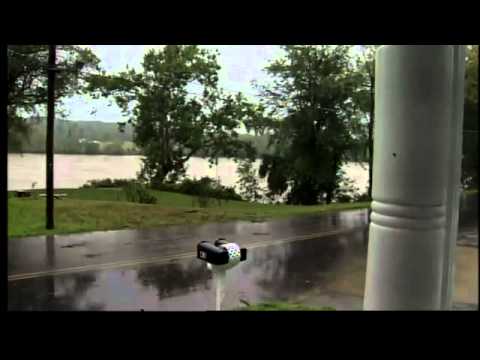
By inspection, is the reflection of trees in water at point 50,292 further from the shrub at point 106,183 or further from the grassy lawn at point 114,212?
the shrub at point 106,183

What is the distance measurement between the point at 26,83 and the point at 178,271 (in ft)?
18.0

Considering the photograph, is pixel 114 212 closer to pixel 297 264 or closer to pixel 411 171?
pixel 297 264

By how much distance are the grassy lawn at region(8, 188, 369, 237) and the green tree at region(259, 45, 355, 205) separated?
1.52 metres

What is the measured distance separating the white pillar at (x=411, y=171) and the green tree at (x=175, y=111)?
29.7 ft

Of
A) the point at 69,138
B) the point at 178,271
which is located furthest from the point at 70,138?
the point at 178,271

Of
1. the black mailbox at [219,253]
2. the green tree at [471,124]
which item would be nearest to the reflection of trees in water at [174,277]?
the black mailbox at [219,253]

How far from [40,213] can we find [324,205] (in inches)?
290

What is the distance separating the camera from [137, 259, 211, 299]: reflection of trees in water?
5.46 meters

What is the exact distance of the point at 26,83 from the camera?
9203 mm

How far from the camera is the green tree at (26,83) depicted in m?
8.97

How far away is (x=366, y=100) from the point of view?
40.8 ft

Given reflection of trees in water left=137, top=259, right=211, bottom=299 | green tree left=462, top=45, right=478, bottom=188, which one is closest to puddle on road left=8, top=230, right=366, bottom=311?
reflection of trees in water left=137, top=259, right=211, bottom=299

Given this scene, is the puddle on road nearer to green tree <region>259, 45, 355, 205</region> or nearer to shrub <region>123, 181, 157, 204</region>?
shrub <region>123, 181, 157, 204</region>
